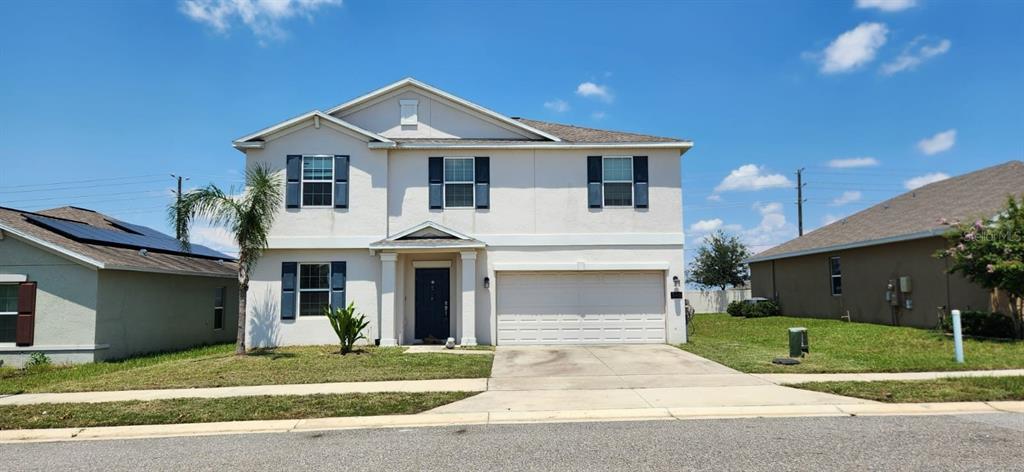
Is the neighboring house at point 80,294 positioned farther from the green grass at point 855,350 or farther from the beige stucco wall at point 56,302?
the green grass at point 855,350

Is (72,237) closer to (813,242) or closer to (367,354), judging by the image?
(367,354)

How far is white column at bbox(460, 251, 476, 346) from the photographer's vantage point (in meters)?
17.0

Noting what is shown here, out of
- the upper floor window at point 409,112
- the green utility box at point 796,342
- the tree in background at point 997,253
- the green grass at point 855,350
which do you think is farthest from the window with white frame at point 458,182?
the tree in background at point 997,253

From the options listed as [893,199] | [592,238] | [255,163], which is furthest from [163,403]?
[893,199]

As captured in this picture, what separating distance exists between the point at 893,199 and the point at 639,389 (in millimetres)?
21515

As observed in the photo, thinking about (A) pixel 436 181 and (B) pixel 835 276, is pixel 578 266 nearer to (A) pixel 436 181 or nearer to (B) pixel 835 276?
(A) pixel 436 181

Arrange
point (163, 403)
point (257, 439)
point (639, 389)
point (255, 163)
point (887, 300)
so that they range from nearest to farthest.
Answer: point (257, 439) < point (163, 403) < point (639, 389) < point (255, 163) < point (887, 300)

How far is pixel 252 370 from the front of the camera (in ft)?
41.3

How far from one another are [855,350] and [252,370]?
43.5 feet

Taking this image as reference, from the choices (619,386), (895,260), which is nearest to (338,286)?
(619,386)

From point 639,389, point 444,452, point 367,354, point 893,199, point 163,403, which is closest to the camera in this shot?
point 444,452

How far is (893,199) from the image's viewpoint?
85.8ft

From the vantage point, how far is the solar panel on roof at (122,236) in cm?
1702

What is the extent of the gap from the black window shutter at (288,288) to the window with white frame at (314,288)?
0.63 feet
